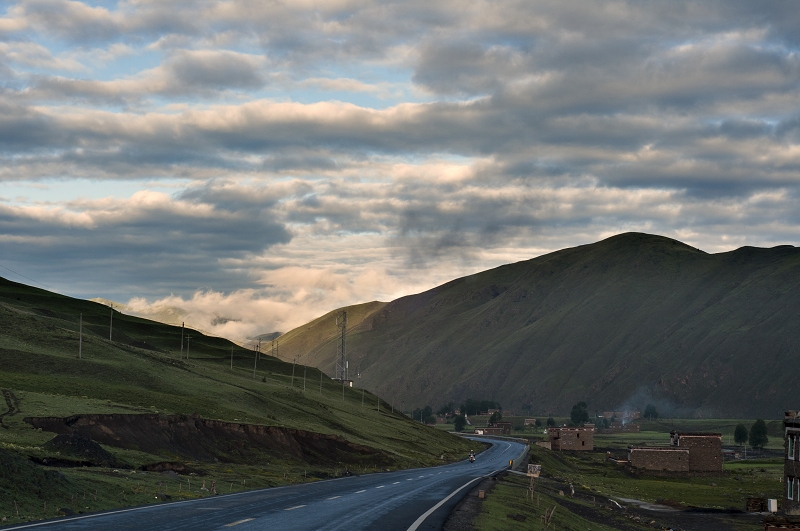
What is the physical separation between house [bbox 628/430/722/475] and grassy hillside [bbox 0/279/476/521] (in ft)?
110

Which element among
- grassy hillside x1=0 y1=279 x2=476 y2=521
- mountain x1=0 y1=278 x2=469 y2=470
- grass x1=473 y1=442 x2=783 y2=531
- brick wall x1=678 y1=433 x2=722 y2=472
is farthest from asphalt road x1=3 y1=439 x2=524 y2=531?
brick wall x1=678 y1=433 x2=722 y2=472

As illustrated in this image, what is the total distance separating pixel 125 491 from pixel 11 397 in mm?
44082

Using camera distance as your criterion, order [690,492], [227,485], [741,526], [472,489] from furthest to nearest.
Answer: [690,492] < [741,526] < [472,489] < [227,485]

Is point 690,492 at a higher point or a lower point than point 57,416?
lower

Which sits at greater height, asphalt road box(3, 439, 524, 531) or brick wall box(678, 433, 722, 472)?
asphalt road box(3, 439, 524, 531)

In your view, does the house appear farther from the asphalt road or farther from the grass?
the asphalt road

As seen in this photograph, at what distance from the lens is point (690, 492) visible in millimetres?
124188

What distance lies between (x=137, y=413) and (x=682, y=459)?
103m

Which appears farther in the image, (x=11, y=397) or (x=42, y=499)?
(x=11, y=397)

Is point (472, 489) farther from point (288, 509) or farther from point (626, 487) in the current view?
point (626, 487)

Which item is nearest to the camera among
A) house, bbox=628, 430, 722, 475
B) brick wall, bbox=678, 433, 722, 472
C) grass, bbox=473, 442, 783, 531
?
grass, bbox=473, 442, 783, 531

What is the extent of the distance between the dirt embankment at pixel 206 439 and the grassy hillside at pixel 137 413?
0.47 meters

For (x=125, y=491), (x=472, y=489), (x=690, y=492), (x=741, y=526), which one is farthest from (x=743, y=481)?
(x=125, y=491)

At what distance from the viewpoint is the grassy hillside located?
43875 mm
